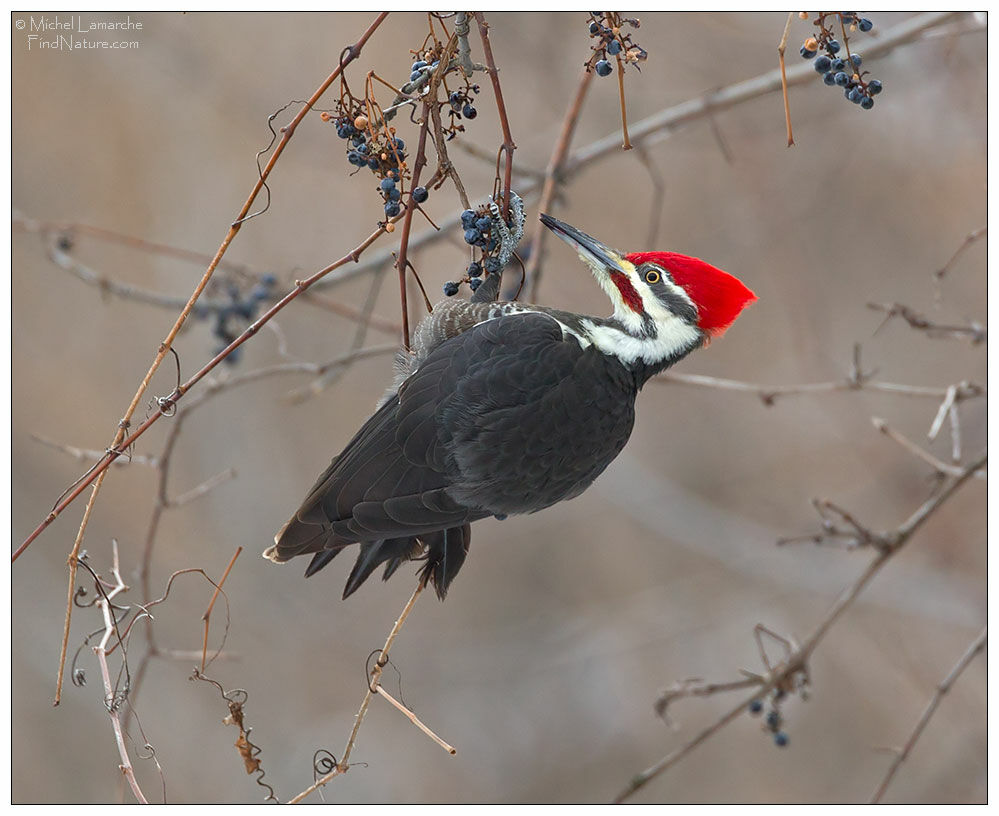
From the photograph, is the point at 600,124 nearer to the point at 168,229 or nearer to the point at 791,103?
the point at 791,103

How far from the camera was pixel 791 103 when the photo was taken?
5.64 metres

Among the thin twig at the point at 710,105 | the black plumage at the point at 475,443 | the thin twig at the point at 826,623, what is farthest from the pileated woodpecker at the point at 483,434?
the thin twig at the point at 826,623

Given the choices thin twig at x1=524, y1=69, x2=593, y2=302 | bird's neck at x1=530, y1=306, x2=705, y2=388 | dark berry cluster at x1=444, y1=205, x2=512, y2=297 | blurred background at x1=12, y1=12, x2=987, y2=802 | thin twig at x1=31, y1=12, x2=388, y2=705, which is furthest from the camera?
blurred background at x1=12, y1=12, x2=987, y2=802

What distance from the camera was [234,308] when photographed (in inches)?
152

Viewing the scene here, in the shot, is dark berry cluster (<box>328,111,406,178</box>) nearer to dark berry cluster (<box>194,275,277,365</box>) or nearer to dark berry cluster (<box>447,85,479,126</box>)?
dark berry cluster (<box>447,85,479,126</box>)

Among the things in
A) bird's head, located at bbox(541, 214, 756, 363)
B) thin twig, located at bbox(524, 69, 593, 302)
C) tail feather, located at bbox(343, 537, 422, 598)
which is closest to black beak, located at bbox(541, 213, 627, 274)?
bird's head, located at bbox(541, 214, 756, 363)

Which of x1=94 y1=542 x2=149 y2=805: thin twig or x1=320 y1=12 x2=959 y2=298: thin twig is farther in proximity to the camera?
x1=320 y1=12 x2=959 y2=298: thin twig

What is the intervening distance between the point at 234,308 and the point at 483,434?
4.81 ft

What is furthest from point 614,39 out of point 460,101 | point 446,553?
point 446,553

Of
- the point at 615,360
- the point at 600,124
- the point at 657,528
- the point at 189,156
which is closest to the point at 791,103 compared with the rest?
the point at 600,124

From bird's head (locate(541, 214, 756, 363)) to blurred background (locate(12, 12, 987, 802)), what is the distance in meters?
2.17

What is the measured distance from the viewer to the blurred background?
230 inches

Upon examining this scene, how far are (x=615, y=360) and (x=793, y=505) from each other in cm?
455

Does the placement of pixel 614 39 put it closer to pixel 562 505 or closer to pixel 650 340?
pixel 650 340
